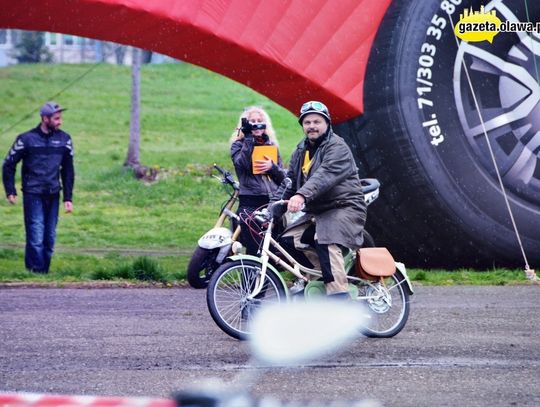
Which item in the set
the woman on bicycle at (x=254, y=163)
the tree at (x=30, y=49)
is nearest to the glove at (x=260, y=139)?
the woman on bicycle at (x=254, y=163)

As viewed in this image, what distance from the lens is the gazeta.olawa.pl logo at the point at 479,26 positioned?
12023 mm

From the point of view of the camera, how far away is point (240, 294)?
8.20 metres

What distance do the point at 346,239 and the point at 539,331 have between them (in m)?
1.64

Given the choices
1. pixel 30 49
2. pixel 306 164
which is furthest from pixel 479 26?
pixel 30 49

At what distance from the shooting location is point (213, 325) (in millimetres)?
8914

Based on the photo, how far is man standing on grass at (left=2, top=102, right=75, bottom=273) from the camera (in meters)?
12.2

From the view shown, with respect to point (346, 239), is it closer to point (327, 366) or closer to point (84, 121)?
point (327, 366)

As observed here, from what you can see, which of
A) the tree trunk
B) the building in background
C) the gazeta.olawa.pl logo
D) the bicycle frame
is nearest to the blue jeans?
the bicycle frame

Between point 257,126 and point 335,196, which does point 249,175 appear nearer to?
point 257,126

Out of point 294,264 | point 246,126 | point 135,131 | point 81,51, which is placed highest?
point 81,51

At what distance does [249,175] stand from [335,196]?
1.83m

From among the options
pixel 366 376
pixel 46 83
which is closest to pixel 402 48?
pixel 366 376

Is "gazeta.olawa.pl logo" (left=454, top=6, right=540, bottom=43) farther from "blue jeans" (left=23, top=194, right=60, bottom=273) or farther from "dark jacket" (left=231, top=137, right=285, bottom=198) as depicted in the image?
"blue jeans" (left=23, top=194, right=60, bottom=273)

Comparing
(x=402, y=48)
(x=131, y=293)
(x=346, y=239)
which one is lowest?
(x=131, y=293)
